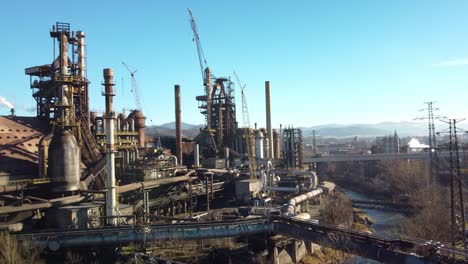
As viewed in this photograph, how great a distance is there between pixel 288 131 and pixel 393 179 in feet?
69.4

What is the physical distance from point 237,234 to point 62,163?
13.3 meters

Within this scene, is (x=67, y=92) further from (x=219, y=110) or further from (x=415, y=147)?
A: (x=415, y=147)

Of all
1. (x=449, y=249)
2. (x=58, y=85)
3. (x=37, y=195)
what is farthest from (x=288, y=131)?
(x=449, y=249)

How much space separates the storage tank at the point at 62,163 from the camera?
1065 inches

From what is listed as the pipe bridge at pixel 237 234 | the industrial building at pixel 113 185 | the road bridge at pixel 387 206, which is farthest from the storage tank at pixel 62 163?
the road bridge at pixel 387 206

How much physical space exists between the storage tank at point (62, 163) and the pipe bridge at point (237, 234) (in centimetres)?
650

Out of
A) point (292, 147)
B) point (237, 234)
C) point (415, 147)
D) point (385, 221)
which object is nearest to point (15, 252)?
point (237, 234)

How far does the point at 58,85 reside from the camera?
33.2m

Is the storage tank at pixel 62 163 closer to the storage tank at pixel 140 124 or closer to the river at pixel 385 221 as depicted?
the storage tank at pixel 140 124

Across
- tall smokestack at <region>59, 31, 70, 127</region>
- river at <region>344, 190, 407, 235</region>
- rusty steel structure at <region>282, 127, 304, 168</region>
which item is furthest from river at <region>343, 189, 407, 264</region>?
tall smokestack at <region>59, 31, 70, 127</region>

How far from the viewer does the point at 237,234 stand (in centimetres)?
2270

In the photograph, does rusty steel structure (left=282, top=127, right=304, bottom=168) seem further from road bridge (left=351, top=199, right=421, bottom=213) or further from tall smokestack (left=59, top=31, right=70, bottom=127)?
tall smokestack (left=59, top=31, right=70, bottom=127)

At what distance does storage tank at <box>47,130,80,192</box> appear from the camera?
2705cm

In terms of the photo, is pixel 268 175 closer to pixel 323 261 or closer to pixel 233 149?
pixel 233 149
